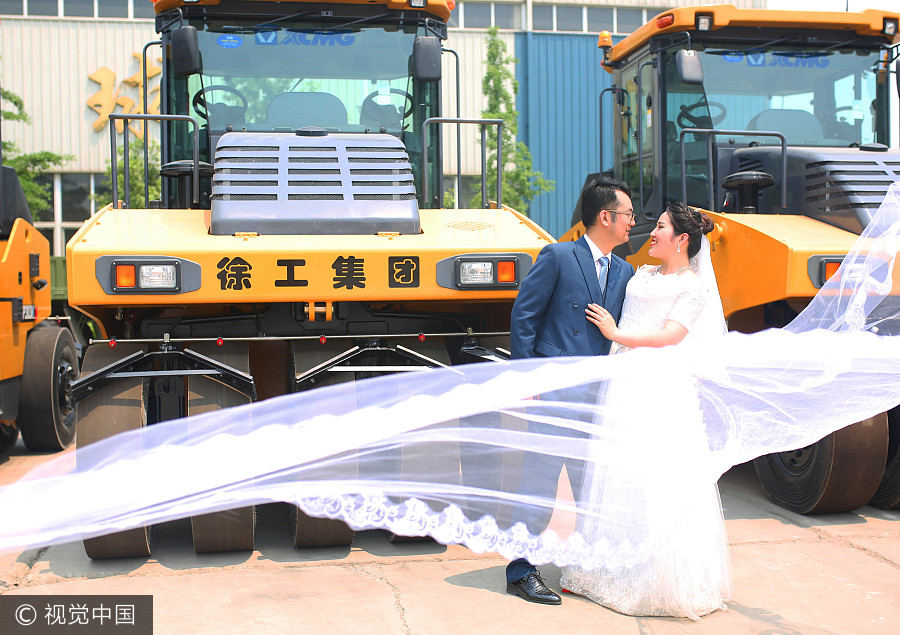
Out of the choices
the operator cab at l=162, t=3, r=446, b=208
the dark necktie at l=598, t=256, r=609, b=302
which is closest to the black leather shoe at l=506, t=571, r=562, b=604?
the dark necktie at l=598, t=256, r=609, b=302

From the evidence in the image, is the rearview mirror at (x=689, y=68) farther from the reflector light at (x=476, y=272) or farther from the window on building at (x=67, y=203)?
the window on building at (x=67, y=203)

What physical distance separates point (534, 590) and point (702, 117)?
429 cm

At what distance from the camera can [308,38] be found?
5.76 metres

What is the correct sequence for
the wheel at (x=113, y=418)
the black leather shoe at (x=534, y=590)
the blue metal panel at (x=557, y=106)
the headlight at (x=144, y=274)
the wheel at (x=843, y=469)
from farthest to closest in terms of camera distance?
the blue metal panel at (x=557, y=106) → the wheel at (x=843, y=469) → the wheel at (x=113, y=418) → the headlight at (x=144, y=274) → the black leather shoe at (x=534, y=590)

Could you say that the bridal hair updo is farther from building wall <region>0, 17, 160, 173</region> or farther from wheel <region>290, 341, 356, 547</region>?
building wall <region>0, 17, 160, 173</region>

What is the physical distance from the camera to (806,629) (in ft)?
11.9

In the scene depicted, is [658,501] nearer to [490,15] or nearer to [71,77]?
[490,15]

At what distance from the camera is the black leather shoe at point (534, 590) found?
382 cm

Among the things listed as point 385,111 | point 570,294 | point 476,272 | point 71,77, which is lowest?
point 570,294

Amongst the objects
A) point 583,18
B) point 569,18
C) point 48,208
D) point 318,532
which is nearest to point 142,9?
point 48,208

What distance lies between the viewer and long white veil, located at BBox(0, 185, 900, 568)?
279 cm

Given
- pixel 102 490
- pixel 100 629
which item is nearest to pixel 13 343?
pixel 100 629

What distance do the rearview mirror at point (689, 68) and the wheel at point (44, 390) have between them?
5.81 m

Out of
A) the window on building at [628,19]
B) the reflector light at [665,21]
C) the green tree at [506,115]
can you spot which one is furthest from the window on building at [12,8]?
the reflector light at [665,21]
